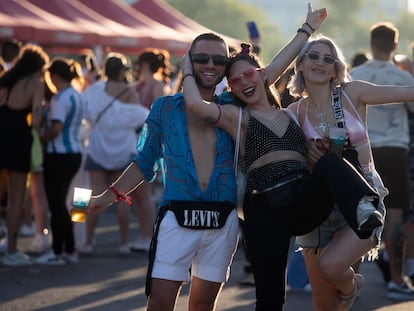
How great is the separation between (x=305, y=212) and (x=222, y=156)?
21.3 inches

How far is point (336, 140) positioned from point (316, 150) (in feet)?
0.43

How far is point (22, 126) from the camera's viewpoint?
437 inches

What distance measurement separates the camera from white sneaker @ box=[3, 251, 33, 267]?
11.2 metres

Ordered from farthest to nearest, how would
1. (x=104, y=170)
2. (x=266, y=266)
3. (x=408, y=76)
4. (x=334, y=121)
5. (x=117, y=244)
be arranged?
(x=117, y=244)
(x=104, y=170)
(x=408, y=76)
(x=334, y=121)
(x=266, y=266)

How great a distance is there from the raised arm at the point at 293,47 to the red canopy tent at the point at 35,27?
1211 cm

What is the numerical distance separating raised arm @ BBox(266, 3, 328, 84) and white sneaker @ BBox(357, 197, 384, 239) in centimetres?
110

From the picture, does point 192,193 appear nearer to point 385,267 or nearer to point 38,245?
point 385,267

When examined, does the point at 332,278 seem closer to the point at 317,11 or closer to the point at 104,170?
the point at 317,11

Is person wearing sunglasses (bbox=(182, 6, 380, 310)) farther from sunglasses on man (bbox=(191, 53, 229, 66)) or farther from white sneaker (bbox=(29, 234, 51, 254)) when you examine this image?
white sneaker (bbox=(29, 234, 51, 254))

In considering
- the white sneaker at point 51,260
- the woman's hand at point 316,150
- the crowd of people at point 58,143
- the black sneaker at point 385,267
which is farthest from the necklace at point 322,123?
the white sneaker at point 51,260

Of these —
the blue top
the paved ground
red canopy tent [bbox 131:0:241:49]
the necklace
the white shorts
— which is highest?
red canopy tent [bbox 131:0:241:49]

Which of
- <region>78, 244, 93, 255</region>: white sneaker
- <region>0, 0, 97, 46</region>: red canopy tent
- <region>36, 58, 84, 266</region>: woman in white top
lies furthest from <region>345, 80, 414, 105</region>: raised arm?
<region>0, 0, 97, 46</region>: red canopy tent

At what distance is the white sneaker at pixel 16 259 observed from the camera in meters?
11.2

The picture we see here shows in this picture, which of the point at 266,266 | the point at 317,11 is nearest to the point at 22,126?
the point at 317,11
